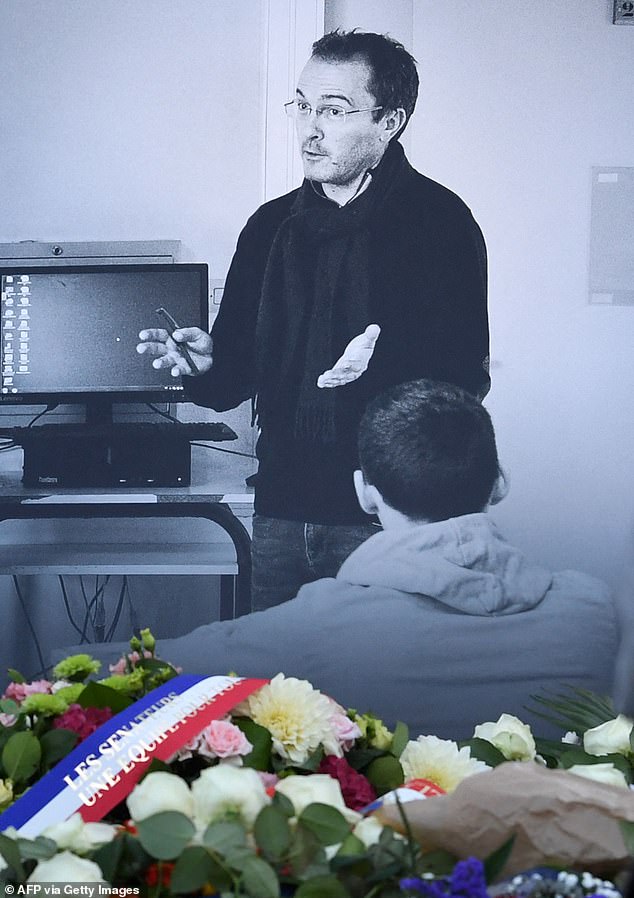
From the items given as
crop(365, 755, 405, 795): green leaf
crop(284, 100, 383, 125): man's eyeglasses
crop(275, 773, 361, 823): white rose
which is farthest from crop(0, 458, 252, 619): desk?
crop(275, 773, 361, 823): white rose

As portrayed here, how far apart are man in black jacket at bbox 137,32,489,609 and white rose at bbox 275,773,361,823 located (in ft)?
5.74

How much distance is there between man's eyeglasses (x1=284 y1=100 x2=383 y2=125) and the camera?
92.6 inches

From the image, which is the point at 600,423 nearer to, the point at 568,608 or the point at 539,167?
the point at 568,608

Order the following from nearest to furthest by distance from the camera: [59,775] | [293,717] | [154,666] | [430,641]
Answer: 1. [59,775]
2. [293,717]
3. [154,666]
4. [430,641]

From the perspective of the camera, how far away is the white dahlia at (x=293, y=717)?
797 mm

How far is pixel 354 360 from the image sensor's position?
2.36 m

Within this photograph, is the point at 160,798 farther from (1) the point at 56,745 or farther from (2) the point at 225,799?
(1) the point at 56,745

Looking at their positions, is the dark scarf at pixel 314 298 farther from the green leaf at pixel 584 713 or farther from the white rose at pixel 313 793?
the white rose at pixel 313 793

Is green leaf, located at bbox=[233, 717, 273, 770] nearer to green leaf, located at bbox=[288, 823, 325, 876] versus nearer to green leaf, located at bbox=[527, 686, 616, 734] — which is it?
green leaf, located at bbox=[288, 823, 325, 876]

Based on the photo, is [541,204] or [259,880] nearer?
[259,880]

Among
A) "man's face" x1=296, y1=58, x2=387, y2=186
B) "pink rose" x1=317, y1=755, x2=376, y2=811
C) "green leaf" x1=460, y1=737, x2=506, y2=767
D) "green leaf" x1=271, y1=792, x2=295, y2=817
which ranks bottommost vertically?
"green leaf" x1=460, y1=737, x2=506, y2=767

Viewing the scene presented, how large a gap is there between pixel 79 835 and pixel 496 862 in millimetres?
244

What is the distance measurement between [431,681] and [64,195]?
1.49 meters

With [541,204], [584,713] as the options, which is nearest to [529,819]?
[584,713]
